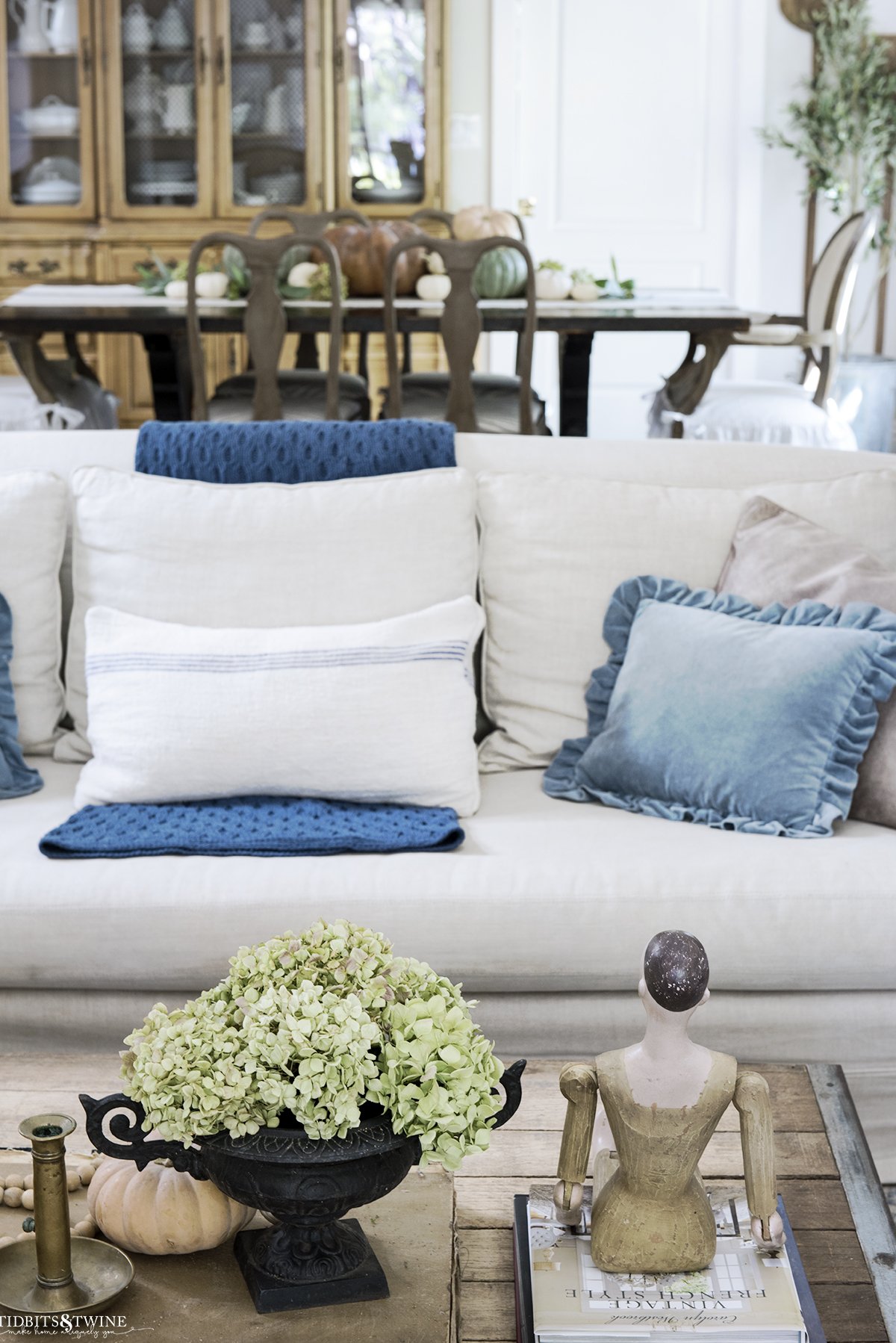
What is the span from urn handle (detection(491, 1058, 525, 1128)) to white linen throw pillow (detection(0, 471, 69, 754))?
1.18 meters

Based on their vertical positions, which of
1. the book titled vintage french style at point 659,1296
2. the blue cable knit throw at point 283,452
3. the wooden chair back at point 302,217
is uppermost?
the wooden chair back at point 302,217

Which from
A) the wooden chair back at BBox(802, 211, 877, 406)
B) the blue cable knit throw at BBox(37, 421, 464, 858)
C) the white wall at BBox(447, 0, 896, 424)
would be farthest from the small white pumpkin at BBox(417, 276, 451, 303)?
the white wall at BBox(447, 0, 896, 424)

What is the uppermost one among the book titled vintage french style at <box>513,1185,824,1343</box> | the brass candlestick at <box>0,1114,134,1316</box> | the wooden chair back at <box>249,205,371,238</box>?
the wooden chair back at <box>249,205,371,238</box>

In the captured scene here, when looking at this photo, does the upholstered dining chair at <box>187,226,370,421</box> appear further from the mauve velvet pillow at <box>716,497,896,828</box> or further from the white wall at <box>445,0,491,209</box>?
the white wall at <box>445,0,491,209</box>

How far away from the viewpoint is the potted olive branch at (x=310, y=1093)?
83cm

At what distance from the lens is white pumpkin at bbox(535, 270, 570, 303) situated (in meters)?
3.62

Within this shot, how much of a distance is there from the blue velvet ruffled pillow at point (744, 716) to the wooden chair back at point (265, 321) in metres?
1.75

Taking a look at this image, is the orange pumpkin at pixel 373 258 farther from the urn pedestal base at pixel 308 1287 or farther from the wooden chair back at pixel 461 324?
the urn pedestal base at pixel 308 1287

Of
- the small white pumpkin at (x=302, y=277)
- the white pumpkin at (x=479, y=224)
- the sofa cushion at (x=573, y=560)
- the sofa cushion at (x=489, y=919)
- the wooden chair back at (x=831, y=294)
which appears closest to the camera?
the sofa cushion at (x=489, y=919)

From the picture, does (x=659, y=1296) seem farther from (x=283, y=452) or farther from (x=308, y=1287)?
(x=283, y=452)

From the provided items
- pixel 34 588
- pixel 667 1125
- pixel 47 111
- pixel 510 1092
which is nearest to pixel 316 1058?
pixel 510 1092

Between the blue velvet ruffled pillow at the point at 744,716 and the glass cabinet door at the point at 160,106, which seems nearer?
the blue velvet ruffled pillow at the point at 744,716

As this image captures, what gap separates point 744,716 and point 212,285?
2430 mm

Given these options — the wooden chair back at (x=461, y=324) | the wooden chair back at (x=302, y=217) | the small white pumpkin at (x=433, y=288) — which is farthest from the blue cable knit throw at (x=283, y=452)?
the wooden chair back at (x=302, y=217)
